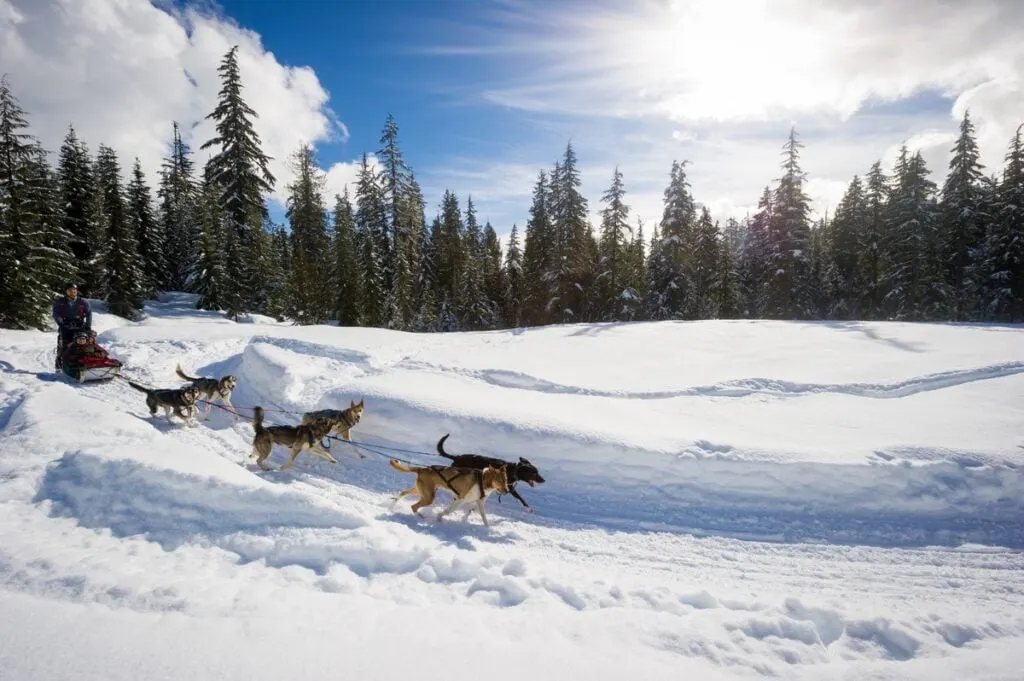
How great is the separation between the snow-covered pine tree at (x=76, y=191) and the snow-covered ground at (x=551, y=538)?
1123 inches

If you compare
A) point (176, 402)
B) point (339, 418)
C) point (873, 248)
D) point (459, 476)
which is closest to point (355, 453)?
point (339, 418)

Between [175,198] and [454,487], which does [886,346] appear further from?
[175,198]

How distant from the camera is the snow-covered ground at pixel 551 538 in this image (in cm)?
344

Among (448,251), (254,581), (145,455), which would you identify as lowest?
(254,581)

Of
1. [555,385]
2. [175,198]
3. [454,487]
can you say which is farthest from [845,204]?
[175,198]

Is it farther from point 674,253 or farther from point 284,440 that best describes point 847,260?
point 284,440

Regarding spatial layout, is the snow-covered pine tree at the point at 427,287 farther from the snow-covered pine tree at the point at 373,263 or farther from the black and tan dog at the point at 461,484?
the black and tan dog at the point at 461,484

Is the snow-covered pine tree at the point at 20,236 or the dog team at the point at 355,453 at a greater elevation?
the snow-covered pine tree at the point at 20,236

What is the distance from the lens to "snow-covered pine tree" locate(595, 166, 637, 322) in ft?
107

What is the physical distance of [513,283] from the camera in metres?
37.5

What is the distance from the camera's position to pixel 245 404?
1102 cm

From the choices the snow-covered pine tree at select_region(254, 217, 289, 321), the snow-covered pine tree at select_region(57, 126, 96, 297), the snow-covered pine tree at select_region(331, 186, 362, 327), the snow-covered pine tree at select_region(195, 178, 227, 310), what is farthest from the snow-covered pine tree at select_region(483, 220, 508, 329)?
the snow-covered pine tree at select_region(57, 126, 96, 297)

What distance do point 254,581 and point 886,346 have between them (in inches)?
667

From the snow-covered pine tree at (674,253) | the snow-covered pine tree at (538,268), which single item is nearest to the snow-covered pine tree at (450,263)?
the snow-covered pine tree at (538,268)
